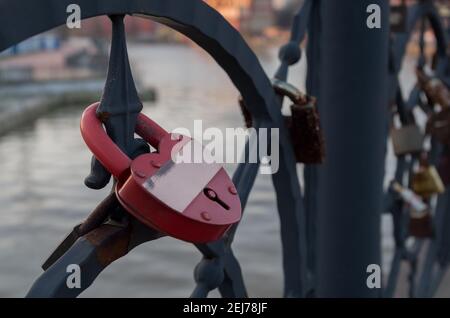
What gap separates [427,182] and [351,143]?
1.26m

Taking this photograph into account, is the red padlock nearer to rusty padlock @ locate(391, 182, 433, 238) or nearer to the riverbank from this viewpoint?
rusty padlock @ locate(391, 182, 433, 238)

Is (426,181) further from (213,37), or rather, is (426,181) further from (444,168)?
(213,37)

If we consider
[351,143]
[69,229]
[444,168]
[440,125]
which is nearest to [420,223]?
[444,168]

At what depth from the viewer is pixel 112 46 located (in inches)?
42.9

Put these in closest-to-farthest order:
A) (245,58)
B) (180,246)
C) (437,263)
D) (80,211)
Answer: (245,58) → (437,263) → (180,246) → (80,211)

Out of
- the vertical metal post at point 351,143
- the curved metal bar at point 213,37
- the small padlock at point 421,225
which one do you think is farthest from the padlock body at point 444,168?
the curved metal bar at point 213,37

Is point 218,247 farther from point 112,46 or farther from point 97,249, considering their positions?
point 112,46

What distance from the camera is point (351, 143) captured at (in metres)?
1.94

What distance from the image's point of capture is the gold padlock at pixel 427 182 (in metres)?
3.04

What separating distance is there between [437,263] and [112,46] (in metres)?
3.01

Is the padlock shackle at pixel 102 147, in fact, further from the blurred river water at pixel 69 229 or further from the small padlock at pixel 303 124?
the blurred river water at pixel 69 229

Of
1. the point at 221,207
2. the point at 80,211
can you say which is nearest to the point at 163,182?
the point at 221,207

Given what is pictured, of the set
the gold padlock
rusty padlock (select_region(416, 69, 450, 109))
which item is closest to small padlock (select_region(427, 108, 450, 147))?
rusty padlock (select_region(416, 69, 450, 109))

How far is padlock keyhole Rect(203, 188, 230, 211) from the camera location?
1.08 m
